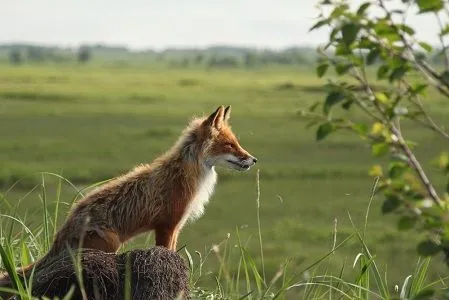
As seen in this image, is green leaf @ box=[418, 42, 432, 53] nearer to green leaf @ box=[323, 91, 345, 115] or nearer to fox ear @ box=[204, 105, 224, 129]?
green leaf @ box=[323, 91, 345, 115]

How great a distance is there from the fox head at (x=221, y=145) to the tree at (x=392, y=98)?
3235 millimetres

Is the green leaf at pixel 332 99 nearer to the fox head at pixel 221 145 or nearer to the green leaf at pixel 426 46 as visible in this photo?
the green leaf at pixel 426 46

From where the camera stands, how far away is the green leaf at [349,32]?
132 inches

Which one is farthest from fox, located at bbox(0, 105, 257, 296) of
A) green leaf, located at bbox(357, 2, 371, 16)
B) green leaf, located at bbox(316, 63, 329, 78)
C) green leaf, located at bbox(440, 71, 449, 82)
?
green leaf, located at bbox(440, 71, 449, 82)

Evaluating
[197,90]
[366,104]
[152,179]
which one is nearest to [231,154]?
[152,179]

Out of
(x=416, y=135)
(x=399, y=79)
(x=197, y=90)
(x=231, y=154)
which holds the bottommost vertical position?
(x=197, y=90)

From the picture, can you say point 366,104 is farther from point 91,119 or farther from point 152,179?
point 91,119

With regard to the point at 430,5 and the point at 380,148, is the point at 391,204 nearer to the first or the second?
the point at 380,148

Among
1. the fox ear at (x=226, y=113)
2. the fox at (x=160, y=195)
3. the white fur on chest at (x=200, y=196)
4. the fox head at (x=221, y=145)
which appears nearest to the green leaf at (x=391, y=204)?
the fox at (x=160, y=195)

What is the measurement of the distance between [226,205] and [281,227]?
2234 millimetres

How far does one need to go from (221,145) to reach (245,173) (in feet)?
82.3

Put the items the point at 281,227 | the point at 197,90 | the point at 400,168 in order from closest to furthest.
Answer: the point at 400,168, the point at 281,227, the point at 197,90

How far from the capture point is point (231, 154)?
7113 millimetres

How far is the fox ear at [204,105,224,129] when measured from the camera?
22.4 ft
